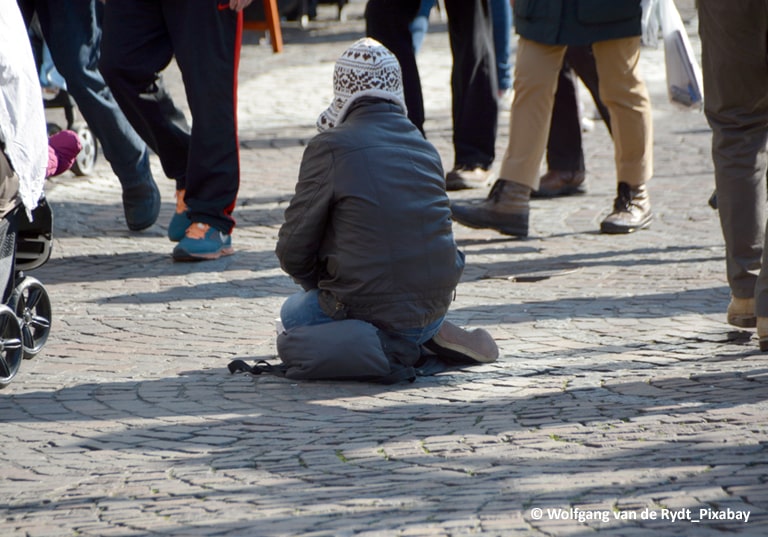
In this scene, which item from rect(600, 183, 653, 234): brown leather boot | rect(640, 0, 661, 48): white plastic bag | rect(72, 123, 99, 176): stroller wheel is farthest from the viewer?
rect(72, 123, 99, 176): stroller wheel

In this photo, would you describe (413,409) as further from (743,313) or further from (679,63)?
(679,63)

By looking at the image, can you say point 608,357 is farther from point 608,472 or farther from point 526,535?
point 526,535

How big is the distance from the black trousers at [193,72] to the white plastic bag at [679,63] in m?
2.30

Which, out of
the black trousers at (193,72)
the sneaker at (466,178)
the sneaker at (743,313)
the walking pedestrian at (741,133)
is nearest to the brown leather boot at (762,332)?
the walking pedestrian at (741,133)

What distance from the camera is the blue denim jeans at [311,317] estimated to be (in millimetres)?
4980

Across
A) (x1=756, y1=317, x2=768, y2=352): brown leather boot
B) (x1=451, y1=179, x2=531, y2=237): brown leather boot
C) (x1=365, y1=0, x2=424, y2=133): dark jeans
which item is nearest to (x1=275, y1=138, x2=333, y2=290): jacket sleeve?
(x1=756, y1=317, x2=768, y2=352): brown leather boot

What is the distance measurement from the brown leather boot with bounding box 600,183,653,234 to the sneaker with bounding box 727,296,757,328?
2.24m

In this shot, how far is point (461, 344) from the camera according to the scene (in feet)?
16.8

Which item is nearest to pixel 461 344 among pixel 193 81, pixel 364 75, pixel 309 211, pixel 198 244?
pixel 309 211

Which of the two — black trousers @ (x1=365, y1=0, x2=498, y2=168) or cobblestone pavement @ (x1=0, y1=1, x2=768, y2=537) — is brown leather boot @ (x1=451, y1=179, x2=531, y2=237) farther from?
black trousers @ (x1=365, y1=0, x2=498, y2=168)

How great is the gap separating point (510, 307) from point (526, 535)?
280 centimetres

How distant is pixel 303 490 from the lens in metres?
3.77

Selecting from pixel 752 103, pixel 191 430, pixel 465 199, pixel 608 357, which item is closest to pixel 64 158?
pixel 191 430

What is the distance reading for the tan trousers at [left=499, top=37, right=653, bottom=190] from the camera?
23.7 ft
